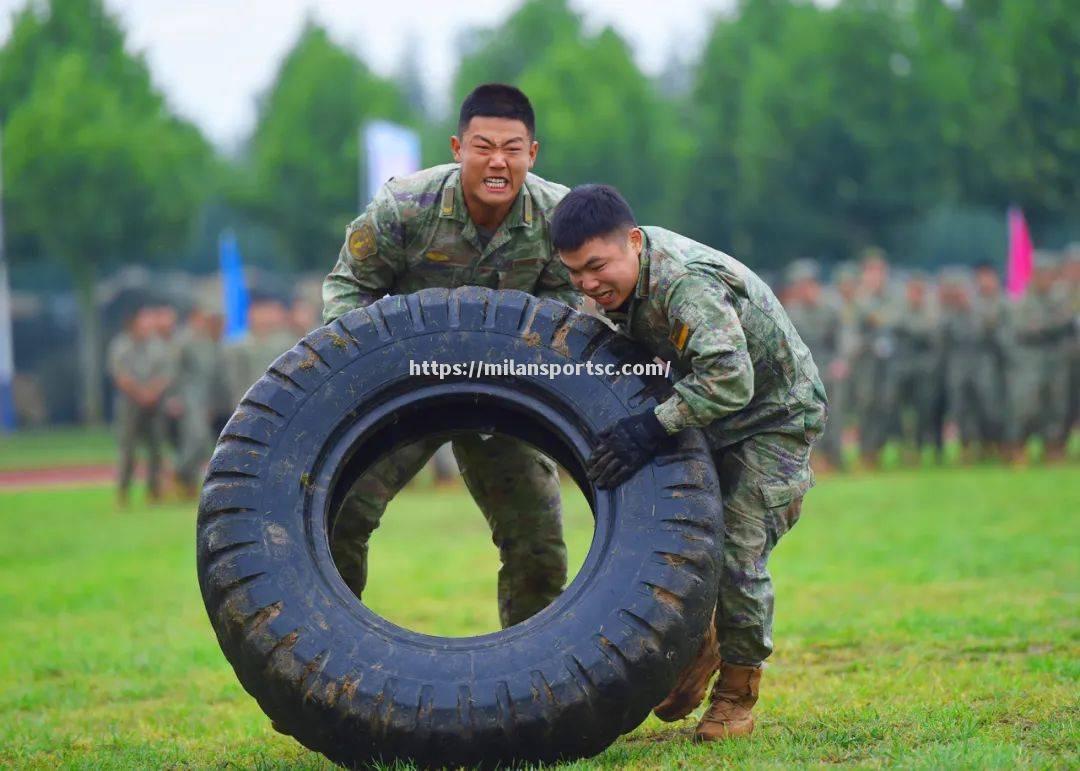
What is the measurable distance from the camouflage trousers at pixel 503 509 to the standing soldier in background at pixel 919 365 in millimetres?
13456

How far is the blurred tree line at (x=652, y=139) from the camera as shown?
108 ft

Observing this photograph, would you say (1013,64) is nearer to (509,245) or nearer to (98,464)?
(98,464)

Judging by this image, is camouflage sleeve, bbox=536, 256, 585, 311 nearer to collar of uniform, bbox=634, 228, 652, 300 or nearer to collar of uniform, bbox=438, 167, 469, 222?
collar of uniform, bbox=438, 167, 469, 222

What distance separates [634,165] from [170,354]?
20.7 m

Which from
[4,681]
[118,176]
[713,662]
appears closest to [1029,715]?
[713,662]

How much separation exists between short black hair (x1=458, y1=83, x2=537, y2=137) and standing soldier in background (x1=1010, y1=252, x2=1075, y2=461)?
13468 mm

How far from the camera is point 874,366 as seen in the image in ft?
63.0

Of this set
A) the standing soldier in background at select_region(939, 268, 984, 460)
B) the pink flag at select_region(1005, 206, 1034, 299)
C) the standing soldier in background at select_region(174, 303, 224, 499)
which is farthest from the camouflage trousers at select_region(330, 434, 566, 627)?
the pink flag at select_region(1005, 206, 1034, 299)

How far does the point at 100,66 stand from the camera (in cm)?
3747

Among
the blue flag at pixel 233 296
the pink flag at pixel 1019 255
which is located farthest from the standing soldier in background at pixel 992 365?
the blue flag at pixel 233 296

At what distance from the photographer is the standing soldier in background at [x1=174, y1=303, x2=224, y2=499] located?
17969mm

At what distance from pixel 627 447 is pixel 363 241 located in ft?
5.07

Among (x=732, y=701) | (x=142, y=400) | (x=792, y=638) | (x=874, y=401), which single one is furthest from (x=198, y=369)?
(x=732, y=701)

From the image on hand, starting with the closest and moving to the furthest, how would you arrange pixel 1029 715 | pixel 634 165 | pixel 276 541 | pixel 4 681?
1. pixel 276 541
2. pixel 1029 715
3. pixel 4 681
4. pixel 634 165
